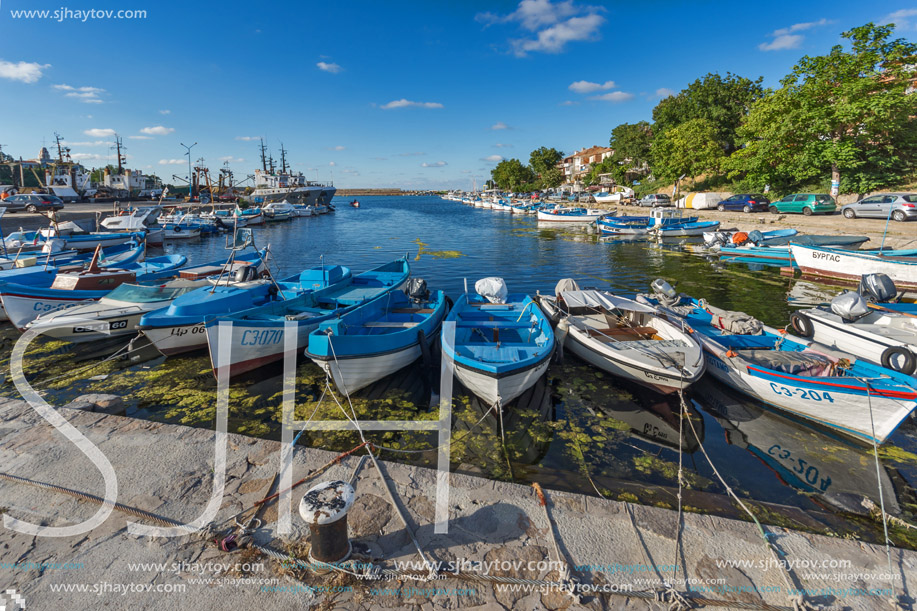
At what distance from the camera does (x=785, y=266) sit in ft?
74.9

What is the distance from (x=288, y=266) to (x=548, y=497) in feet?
90.0

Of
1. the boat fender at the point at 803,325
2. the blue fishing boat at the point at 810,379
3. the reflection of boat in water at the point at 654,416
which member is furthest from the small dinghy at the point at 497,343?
the boat fender at the point at 803,325

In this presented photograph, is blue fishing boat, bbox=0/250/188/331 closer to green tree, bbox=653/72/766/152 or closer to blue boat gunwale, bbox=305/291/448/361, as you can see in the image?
blue boat gunwale, bbox=305/291/448/361

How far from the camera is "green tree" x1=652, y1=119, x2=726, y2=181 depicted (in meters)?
48.5

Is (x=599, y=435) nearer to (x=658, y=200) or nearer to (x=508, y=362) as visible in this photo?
(x=508, y=362)

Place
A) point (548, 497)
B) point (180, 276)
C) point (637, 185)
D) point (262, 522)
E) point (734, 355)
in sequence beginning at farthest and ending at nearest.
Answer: point (637, 185) → point (180, 276) → point (734, 355) → point (548, 497) → point (262, 522)

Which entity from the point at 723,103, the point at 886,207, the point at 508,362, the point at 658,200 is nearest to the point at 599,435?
the point at 508,362

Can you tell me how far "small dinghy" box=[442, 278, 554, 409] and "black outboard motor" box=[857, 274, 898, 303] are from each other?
9.63m

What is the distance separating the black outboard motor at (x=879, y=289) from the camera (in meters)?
11.0

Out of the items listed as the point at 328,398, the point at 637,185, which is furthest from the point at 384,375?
the point at 637,185

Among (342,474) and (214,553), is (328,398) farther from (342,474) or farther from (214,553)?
(214,553)

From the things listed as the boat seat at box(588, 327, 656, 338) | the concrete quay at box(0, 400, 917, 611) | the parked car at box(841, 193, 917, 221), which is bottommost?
the concrete quay at box(0, 400, 917, 611)

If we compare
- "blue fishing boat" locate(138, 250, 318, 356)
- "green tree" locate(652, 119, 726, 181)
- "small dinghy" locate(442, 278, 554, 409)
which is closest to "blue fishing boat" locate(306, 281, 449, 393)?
"small dinghy" locate(442, 278, 554, 409)

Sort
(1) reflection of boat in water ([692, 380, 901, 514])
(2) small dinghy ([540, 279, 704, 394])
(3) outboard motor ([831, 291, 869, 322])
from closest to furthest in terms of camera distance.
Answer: (1) reflection of boat in water ([692, 380, 901, 514]) < (2) small dinghy ([540, 279, 704, 394]) < (3) outboard motor ([831, 291, 869, 322])
